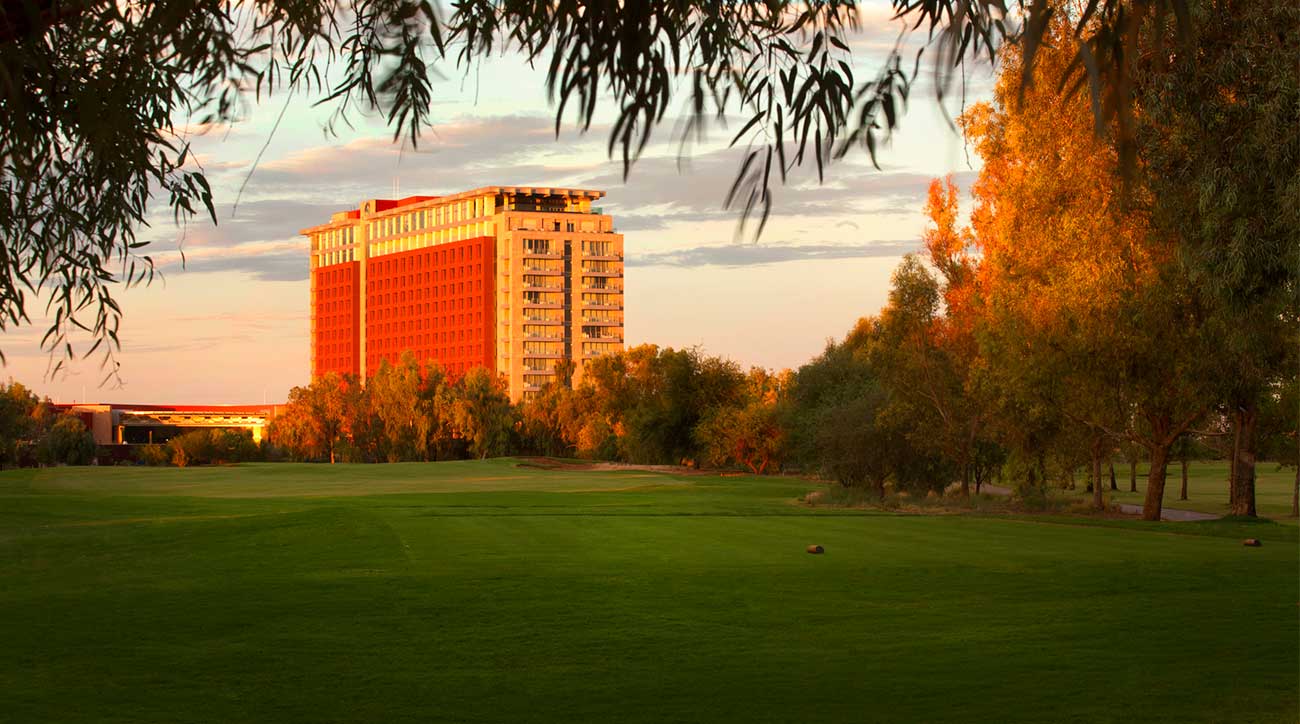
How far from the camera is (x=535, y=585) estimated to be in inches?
524

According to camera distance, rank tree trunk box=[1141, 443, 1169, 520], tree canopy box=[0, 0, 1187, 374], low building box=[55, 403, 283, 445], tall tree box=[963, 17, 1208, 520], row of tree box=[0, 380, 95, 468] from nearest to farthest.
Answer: tree canopy box=[0, 0, 1187, 374] → tall tree box=[963, 17, 1208, 520] → tree trunk box=[1141, 443, 1169, 520] → row of tree box=[0, 380, 95, 468] → low building box=[55, 403, 283, 445]

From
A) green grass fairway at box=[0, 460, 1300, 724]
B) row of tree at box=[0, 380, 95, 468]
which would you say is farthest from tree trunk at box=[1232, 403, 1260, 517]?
row of tree at box=[0, 380, 95, 468]

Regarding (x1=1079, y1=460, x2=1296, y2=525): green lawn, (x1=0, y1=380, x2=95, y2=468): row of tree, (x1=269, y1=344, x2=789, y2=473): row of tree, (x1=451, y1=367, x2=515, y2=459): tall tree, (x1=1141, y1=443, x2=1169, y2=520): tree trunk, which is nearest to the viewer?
(x1=1141, y1=443, x2=1169, y2=520): tree trunk

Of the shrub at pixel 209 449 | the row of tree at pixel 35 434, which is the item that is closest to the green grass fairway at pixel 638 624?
the row of tree at pixel 35 434

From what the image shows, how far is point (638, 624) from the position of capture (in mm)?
10906

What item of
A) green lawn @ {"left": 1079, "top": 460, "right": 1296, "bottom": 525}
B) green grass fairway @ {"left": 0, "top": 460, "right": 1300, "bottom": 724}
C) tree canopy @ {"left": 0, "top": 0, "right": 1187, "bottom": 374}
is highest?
tree canopy @ {"left": 0, "top": 0, "right": 1187, "bottom": 374}

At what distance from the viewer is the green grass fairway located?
8.03m

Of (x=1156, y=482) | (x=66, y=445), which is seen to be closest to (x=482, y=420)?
(x=66, y=445)

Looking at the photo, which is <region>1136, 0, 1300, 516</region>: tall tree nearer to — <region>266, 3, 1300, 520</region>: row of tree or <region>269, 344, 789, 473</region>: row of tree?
<region>266, 3, 1300, 520</region>: row of tree

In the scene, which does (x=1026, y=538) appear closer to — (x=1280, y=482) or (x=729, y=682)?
(x=729, y=682)

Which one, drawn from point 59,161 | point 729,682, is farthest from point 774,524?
point 59,161

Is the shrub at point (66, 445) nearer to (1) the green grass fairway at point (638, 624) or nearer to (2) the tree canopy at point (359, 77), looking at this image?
(1) the green grass fairway at point (638, 624)

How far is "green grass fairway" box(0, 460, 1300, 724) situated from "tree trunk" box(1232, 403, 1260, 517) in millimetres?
8373

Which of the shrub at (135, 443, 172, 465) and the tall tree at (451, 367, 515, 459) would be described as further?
the tall tree at (451, 367, 515, 459)
